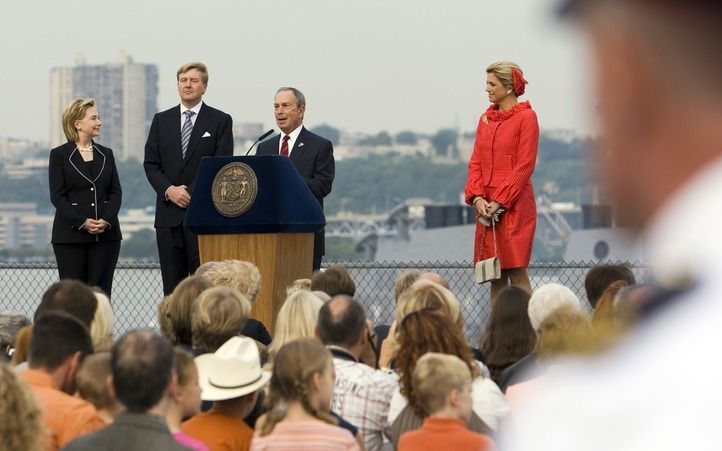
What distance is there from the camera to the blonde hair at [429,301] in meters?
5.47

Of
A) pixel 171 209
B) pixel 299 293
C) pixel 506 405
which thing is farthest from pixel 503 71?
pixel 506 405

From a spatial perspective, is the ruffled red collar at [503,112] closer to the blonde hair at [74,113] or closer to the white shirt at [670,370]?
the blonde hair at [74,113]

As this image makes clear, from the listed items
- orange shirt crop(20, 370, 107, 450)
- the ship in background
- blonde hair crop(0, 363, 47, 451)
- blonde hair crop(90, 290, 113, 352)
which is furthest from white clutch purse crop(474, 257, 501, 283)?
the ship in background

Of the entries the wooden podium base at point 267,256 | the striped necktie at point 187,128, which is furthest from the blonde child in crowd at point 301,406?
the striped necktie at point 187,128

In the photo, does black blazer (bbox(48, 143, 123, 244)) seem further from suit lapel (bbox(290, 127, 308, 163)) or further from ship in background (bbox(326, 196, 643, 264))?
ship in background (bbox(326, 196, 643, 264))

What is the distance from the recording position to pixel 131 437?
3.45 metres

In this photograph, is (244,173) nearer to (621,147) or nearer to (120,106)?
(621,147)

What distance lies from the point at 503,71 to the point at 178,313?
3.89 m

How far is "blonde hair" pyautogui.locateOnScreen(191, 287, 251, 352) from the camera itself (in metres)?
5.14

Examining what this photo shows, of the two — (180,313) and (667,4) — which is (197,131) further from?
(667,4)

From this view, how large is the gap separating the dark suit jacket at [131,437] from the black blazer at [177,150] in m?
5.91

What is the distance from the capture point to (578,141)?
0.69m

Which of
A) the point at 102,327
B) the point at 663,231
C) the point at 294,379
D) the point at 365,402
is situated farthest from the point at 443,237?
the point at 663,231

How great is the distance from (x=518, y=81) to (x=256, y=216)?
6.41ft
